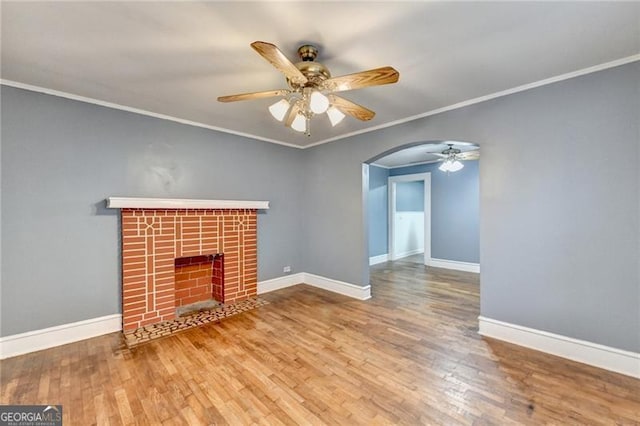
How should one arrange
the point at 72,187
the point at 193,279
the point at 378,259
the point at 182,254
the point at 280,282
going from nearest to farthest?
1. the point at 72,187
2. the point at 182,254
3. the point at 193,279
4. the point at 280,282
5. the point at 378,259

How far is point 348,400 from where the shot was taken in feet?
6.05

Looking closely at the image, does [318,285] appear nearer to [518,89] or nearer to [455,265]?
[455,265]

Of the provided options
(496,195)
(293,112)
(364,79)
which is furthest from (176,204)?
(496,195)

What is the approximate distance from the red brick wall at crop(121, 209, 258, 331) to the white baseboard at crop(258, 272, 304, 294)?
306 mm

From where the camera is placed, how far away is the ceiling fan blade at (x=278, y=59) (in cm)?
132

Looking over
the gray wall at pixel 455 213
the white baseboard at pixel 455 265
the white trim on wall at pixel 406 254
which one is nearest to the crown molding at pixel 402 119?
the gray wall at pixel 455 213

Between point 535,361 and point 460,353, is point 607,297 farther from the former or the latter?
point 460,353

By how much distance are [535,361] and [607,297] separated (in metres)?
0.81

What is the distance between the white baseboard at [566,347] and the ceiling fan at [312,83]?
260cm

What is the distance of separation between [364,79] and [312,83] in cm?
44

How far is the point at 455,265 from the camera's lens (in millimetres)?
5824

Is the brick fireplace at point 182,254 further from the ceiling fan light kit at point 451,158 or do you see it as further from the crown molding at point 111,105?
the ceiling fan light kit at point 451,158

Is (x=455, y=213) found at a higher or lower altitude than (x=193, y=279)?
higher

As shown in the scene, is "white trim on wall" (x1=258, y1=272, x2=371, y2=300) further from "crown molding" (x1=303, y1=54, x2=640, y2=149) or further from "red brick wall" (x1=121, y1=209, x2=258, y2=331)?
"crown molding" (x1=303, y1=54, x2=640, y2=149)
